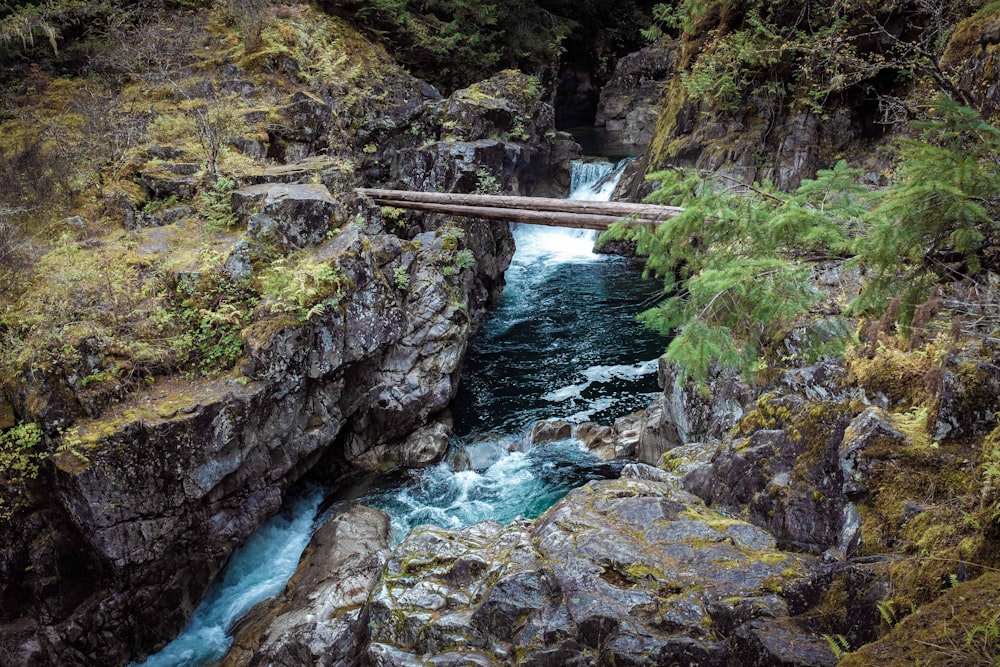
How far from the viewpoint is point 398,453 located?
10.6 m

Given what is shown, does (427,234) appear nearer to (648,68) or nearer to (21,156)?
(21,156)

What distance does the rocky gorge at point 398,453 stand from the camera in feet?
13.6

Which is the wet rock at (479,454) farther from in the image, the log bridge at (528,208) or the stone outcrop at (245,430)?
the log bridge at (528,208)

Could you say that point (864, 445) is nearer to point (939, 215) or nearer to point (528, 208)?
point (939, 215)

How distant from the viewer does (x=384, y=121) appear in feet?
50.1

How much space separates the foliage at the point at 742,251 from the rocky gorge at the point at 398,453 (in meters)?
1.32

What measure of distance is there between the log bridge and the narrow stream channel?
3820 millimetres

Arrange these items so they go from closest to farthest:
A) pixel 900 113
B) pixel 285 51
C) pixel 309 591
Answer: pixel 309 591 < pixel 900 113 < pixel 285 51

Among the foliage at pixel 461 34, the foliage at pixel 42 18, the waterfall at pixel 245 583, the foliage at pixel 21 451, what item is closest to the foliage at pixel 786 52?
the foliage at pixel 461 34

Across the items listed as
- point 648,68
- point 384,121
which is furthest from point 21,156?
point 648,68

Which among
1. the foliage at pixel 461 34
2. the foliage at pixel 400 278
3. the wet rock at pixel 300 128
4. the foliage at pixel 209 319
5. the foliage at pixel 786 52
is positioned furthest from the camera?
the foliage at pixel 461 34

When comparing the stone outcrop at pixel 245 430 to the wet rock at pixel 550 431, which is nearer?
the stone outcrop at pixel 245 430

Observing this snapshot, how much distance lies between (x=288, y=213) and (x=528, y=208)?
179 inches

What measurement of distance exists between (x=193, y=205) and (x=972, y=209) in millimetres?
12151
